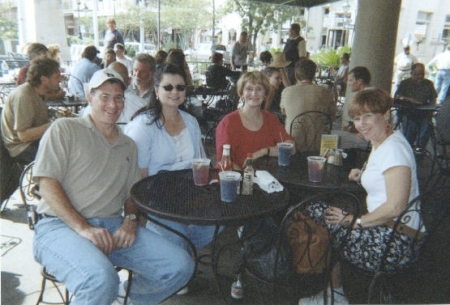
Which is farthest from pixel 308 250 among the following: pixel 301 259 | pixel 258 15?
pixel 258 15

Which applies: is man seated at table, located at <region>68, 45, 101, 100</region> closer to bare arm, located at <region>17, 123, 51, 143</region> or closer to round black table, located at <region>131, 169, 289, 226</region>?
bare arm, located at <region>17, 123, 51, 143</region>

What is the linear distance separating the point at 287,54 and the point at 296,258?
6.51m

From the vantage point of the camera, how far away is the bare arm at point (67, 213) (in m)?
1.69

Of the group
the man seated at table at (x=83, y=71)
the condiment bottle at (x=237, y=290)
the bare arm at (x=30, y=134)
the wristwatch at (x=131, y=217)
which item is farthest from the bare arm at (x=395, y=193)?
the man seated at table at (x=83, y=71)

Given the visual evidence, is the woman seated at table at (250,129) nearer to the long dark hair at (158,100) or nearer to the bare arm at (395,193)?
the long dark hair at (158,100)

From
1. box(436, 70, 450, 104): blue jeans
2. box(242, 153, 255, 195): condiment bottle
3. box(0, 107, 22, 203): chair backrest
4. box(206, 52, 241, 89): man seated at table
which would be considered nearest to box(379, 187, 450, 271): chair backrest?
box(242, 153, 255, 195): condiment bottle

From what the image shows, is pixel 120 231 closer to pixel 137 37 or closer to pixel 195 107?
pixel 195 107

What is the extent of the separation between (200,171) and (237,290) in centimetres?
77

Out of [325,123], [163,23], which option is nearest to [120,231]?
[325,123]

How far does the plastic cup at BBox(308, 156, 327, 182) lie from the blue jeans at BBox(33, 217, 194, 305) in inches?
33.8

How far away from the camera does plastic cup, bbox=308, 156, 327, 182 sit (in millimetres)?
2119

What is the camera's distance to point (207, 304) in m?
2.23

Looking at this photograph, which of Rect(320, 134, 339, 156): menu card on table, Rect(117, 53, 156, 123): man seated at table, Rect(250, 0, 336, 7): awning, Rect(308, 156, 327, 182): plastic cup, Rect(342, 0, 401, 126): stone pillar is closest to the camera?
Rect(308, 156, 327, 182): plastic cup

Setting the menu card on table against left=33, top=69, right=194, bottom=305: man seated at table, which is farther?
the menu card on table
